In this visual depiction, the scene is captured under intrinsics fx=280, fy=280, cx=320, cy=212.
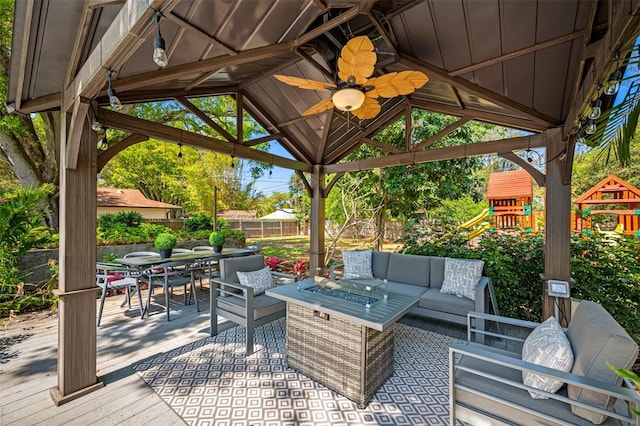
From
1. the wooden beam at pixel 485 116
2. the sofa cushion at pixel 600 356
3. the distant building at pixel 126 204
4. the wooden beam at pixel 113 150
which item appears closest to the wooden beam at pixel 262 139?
the wooden beam at pixel 113 150

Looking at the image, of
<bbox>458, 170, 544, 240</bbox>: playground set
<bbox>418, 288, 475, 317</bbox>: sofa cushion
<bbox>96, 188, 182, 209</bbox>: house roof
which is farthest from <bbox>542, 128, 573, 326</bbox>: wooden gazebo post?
<bbox>96, 188, 182, 209</bbox>: house roof

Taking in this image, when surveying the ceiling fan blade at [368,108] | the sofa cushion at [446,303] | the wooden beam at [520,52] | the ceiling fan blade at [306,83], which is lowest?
the sofa cushion at [446,303]

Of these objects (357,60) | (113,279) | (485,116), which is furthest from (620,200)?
(113,279)

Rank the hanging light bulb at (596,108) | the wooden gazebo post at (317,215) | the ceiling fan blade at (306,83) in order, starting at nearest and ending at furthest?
the hanging light bulb at (596,108)
the ceiling fan blade at (306,83)
the wooden gazebo post at (317,215)

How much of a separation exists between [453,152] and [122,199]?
13971 mm

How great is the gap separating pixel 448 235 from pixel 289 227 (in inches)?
486

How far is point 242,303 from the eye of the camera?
3.41 m

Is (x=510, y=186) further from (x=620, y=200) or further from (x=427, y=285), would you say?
(x=427, y=285)

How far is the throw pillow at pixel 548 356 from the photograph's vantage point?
165 centimetres

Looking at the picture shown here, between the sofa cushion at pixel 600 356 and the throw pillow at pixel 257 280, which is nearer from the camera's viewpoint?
the sofa cushion at pixel 600 356

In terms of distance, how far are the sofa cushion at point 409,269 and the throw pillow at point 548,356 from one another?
251 cm

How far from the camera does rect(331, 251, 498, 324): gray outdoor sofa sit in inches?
142

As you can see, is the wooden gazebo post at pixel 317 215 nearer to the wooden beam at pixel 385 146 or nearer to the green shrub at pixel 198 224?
the wooden beam at pixel 385 146

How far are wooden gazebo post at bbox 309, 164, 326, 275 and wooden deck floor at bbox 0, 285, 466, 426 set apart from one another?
2.41 m
